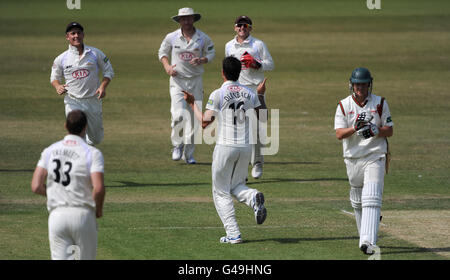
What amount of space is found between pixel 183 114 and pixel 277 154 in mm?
2411

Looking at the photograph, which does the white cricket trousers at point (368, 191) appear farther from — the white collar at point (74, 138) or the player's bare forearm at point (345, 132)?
the white collar at point (74, 138)

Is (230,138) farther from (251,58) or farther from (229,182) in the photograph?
(251,58)

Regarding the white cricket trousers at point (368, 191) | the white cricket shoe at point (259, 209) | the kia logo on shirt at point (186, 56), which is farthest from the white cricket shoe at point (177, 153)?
the white cricket trousers at point (368, 191)

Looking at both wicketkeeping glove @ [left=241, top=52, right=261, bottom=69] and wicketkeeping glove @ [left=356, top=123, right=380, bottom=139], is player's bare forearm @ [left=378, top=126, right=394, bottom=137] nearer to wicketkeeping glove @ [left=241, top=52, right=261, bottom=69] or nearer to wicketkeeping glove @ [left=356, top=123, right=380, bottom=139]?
wicketkeeping glove @ [left=356, top=123, right=380, bottom=139]

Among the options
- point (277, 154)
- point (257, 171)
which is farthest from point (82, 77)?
point (277, 154)

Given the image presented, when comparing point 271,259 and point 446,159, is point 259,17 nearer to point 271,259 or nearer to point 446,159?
point 446,159

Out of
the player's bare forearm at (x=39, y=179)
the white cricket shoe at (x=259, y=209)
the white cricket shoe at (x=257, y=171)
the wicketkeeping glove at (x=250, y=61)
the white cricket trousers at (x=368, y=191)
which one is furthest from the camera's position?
the white cricket shoe at (x=257, y=171)

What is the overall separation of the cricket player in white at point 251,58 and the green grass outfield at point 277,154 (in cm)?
43

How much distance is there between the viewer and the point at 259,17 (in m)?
56.8

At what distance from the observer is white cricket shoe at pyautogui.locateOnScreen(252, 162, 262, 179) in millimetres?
15867

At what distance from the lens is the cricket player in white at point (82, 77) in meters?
14.8

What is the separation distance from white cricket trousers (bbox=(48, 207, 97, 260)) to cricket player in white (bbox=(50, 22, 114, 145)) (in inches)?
264

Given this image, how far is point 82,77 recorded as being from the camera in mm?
14758
